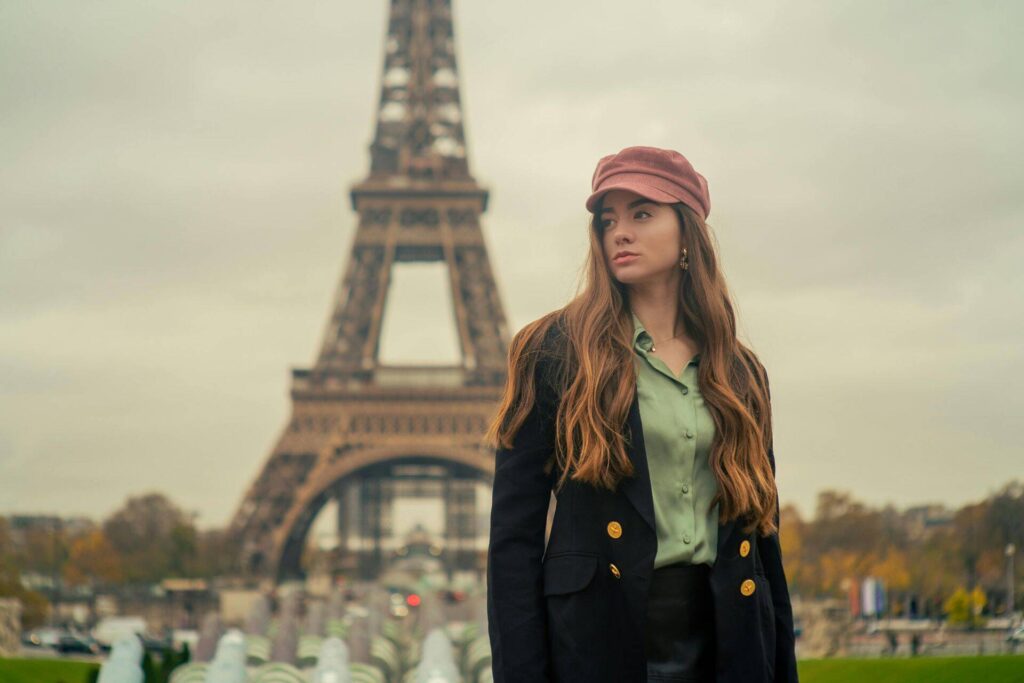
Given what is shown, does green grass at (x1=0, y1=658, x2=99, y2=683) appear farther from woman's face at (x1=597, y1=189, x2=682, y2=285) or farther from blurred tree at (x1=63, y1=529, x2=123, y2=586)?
blurred tree at (x1=63, y1=529, x2=123, y2=586)

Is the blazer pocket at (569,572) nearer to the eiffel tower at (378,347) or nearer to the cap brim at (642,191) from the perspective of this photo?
the cap brim at (642,191)

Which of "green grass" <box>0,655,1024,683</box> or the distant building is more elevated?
the distant building

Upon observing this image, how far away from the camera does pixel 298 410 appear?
5544cm

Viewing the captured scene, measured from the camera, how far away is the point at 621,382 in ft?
11.5

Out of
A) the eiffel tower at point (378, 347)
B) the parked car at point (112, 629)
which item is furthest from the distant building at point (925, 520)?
the parked car at point (112, 629)

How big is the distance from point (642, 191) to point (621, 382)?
0.50m

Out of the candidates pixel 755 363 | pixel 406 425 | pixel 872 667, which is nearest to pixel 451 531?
pixel 406 425

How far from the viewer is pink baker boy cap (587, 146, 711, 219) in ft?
12.2

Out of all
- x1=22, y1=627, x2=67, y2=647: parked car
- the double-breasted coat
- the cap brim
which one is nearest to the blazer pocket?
the double-breasted coat

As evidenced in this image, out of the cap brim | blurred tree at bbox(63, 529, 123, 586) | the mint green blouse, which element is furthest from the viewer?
blurred tree at bbox(63, 529, 123, 586)

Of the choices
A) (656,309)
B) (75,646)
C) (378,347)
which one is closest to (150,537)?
(378,347)

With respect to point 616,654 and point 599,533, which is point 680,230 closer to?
point 599,533

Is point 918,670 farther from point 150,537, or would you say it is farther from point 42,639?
point 150,537

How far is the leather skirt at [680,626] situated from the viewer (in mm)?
3424
